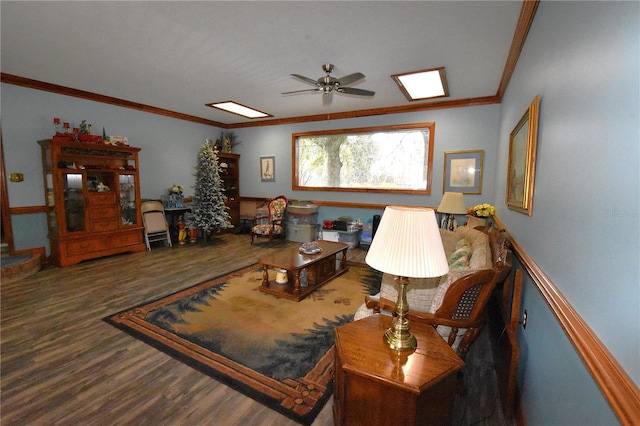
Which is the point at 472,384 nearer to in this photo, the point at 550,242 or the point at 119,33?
the point at 550,242

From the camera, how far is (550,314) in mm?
1346

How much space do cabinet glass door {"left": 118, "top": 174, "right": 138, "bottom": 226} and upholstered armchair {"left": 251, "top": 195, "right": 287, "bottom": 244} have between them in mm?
2223

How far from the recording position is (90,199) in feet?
15.1

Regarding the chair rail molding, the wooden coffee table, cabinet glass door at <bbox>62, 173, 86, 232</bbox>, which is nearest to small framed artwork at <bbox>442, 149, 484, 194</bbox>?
the wooden coffee table

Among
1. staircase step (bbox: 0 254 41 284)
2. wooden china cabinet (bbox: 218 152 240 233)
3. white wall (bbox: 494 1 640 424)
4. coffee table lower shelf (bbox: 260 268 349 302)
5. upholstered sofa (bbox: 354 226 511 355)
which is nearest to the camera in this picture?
white wall (bbox: 494 1 640 424)

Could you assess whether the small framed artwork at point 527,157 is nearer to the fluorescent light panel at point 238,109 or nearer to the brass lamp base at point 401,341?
the brass lamp base at point 401,341

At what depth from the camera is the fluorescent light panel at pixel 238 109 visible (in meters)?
5.47

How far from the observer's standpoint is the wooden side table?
1.18 metres

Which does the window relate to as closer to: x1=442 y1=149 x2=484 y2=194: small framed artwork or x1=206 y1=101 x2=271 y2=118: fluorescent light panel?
x1=442 y1=149 x2=484 y2=194: small framed artwork

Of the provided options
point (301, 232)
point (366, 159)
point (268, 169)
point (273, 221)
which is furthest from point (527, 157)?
point (268, 169)

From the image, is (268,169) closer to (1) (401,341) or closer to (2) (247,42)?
(2) (247,42)

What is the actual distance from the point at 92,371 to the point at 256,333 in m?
1.20

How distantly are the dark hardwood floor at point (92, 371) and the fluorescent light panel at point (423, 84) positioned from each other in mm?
3904

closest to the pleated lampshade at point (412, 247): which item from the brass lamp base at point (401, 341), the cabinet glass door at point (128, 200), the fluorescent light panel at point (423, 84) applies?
the brass lamp base at point (401, 341)
